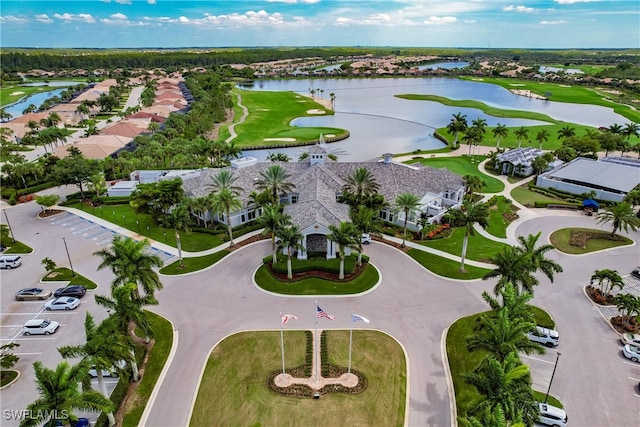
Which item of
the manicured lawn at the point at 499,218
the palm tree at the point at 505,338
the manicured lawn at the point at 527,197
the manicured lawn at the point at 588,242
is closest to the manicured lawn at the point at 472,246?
the manicured lawn at the point at 499,218

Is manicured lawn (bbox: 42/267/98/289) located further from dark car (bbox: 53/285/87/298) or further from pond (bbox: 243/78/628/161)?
pond (bbox: 243/78/628/161)

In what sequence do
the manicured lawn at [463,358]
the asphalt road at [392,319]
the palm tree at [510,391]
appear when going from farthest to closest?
the asphalt road at [392,319] → the manicured lawn at [463,358] → the palm tree at [510,391]

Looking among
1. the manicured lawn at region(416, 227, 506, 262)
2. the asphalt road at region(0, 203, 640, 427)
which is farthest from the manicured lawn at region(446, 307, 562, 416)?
the manicured lawn at region(416, 227, 506, 262)

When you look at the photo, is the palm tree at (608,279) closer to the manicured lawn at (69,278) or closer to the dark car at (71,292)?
the manicured lawn at (69,278)

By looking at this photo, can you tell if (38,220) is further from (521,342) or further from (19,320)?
(521,342)

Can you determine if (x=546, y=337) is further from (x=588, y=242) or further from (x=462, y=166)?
(x=462, y=166)

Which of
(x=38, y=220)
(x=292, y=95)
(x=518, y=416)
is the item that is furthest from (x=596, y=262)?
Answer: (x=292, y=95)
